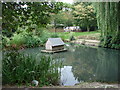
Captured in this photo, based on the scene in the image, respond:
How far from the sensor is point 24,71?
166 cm

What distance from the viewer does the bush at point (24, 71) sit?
164 cm

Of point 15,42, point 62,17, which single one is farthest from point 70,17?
point 15,42

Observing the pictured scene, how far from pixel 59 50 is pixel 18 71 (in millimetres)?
3713

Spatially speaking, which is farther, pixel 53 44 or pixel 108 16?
pixel 53 44

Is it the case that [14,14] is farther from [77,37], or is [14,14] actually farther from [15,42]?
[77,37]

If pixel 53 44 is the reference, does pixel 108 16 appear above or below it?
above

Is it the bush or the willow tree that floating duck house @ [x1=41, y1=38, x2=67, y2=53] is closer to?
the willow tree

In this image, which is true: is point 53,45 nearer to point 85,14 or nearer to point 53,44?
point 53,44

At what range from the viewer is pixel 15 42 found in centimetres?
600

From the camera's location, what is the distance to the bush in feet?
5.37

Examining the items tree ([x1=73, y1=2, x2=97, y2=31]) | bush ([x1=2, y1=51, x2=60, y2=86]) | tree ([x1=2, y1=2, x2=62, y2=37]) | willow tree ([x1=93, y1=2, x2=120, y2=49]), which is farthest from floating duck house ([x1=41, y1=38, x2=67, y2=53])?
tree ([x1=73, y1=2, x2=97, y2=31])

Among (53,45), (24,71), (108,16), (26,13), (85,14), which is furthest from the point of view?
(85,14)

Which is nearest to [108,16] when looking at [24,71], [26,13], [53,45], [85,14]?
[26,13]

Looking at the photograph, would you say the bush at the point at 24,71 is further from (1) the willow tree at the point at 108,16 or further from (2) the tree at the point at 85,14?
(2) the tree at the point at 85,14
